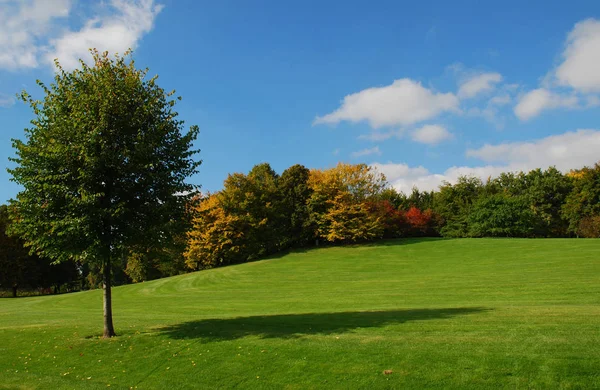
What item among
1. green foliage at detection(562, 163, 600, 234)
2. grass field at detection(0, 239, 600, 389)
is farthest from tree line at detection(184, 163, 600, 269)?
grass field at detection(0, 239, 600, 389)

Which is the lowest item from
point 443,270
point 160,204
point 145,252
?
point 443,270

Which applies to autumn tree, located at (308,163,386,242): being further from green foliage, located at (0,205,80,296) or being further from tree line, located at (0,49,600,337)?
green foliage, located at (0,205,80,296)

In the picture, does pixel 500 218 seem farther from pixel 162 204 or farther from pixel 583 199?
pixel 162 204

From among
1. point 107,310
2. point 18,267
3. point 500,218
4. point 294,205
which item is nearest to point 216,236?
point 294,205

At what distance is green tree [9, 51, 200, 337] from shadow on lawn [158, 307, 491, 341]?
2924 mm

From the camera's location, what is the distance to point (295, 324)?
13.5m

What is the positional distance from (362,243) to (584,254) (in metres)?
27.1

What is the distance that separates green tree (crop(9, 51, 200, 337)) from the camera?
1198cm

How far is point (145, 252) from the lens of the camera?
47.0ft

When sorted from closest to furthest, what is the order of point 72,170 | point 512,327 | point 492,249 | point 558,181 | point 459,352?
point 459,352 → point 512,327 → point 72,170 → point 492,249 → point 558,181

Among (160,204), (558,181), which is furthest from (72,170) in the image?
(558,181)

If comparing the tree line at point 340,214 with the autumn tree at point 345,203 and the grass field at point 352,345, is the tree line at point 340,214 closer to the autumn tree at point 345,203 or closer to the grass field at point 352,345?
the autumn tree at point 345,203

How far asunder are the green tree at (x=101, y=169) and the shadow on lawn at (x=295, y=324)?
9.59ft

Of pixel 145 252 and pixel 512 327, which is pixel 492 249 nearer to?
pixel 512 327
